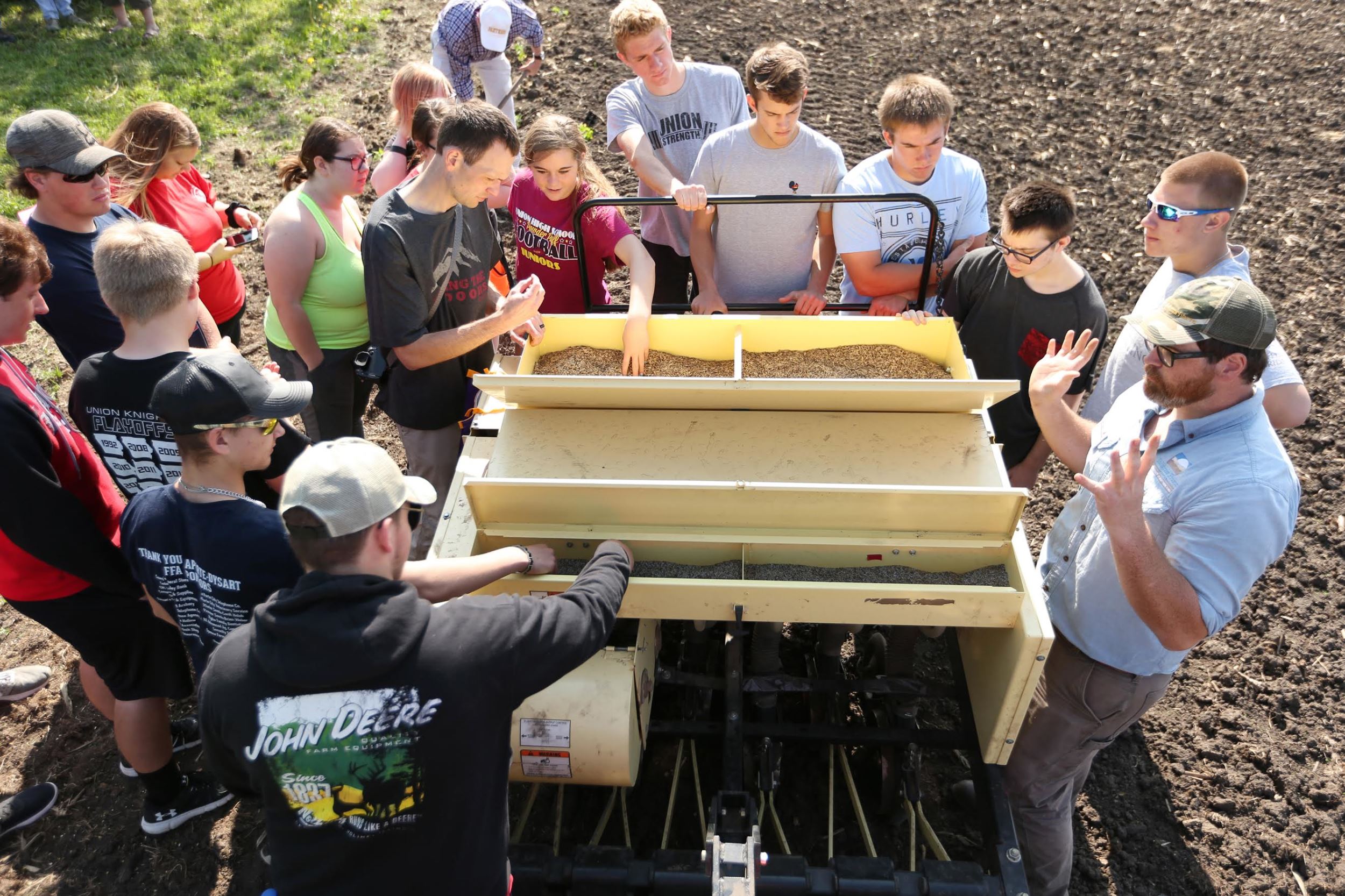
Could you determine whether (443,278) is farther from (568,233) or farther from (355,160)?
(355,160)

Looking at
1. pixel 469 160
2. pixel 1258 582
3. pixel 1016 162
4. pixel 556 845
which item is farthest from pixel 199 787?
pixel 1016 162

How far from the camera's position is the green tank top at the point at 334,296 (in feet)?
12.6

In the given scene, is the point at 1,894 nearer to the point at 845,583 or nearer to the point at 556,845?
the point at 556,845

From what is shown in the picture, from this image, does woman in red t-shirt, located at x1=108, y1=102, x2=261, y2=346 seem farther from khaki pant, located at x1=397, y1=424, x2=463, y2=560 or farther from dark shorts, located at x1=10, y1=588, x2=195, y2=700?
dark shorts, located at x1=10, y1=588, x2=195, y2=700

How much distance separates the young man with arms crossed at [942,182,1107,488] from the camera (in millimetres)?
3381

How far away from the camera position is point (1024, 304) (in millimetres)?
3529

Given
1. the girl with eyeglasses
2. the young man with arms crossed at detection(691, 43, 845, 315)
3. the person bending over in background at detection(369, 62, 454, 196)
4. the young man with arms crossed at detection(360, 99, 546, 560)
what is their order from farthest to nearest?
the person bending over in background at detection(369, 62, 454, 196), the young man with arms crossed at detection(691, 43, 845, 315), the girl with eyeglasses, the young man with arms crossed at detection(360, 99, 546, 560)

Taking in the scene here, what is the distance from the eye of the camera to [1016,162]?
290 inches

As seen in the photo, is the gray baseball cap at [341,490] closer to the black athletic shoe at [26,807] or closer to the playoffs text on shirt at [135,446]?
the playoffs text on shirt at [135,446]

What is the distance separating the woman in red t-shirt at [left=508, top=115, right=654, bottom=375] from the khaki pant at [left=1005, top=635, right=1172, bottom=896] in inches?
77.0

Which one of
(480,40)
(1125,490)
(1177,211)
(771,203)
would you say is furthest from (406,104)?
(1125,490)

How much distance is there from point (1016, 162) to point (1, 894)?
7881mm

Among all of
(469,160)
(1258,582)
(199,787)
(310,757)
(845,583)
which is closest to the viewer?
(310,757)

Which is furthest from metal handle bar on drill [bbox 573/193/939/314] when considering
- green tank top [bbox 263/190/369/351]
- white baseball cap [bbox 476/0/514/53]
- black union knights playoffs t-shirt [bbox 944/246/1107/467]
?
white baseball cap [bbox 476/0/514/53]
